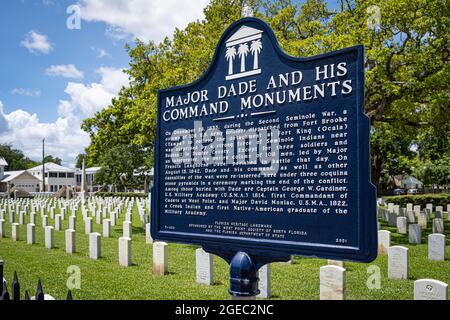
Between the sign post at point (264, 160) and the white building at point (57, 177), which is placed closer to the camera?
the sign post at point (264, 160)

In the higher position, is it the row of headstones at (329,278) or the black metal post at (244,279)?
the black metal post at (244,279)

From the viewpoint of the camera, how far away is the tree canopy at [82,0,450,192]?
14.0 m

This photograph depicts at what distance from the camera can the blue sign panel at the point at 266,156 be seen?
385 centimetres

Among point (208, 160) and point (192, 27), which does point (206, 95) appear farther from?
point (192, 27)

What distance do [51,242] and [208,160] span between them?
9769 millimetres

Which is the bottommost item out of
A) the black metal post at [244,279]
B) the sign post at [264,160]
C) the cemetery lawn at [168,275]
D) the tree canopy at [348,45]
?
the cemetery lawn at [168,275]

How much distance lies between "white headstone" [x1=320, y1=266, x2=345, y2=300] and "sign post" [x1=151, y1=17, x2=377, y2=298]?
7.54 feet

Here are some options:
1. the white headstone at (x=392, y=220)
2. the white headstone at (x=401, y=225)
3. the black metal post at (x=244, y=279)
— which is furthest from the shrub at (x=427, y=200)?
the black metal post at (x=244, y=279)

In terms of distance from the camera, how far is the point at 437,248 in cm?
1062

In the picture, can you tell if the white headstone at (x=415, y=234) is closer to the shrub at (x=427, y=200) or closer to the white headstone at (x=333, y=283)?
the white headstone at (x=333, y=283)

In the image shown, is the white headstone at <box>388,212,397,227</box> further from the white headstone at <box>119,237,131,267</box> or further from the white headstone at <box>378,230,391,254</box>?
the white headstone at <box>119,237,131,267</box>

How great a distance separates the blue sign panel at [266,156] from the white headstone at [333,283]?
92.7 inches

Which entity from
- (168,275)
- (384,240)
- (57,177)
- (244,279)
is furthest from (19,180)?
(244,279)

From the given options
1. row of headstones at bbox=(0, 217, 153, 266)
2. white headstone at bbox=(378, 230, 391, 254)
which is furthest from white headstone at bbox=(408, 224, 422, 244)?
row of headstones at bbox=(0, 217, 153, 266)
